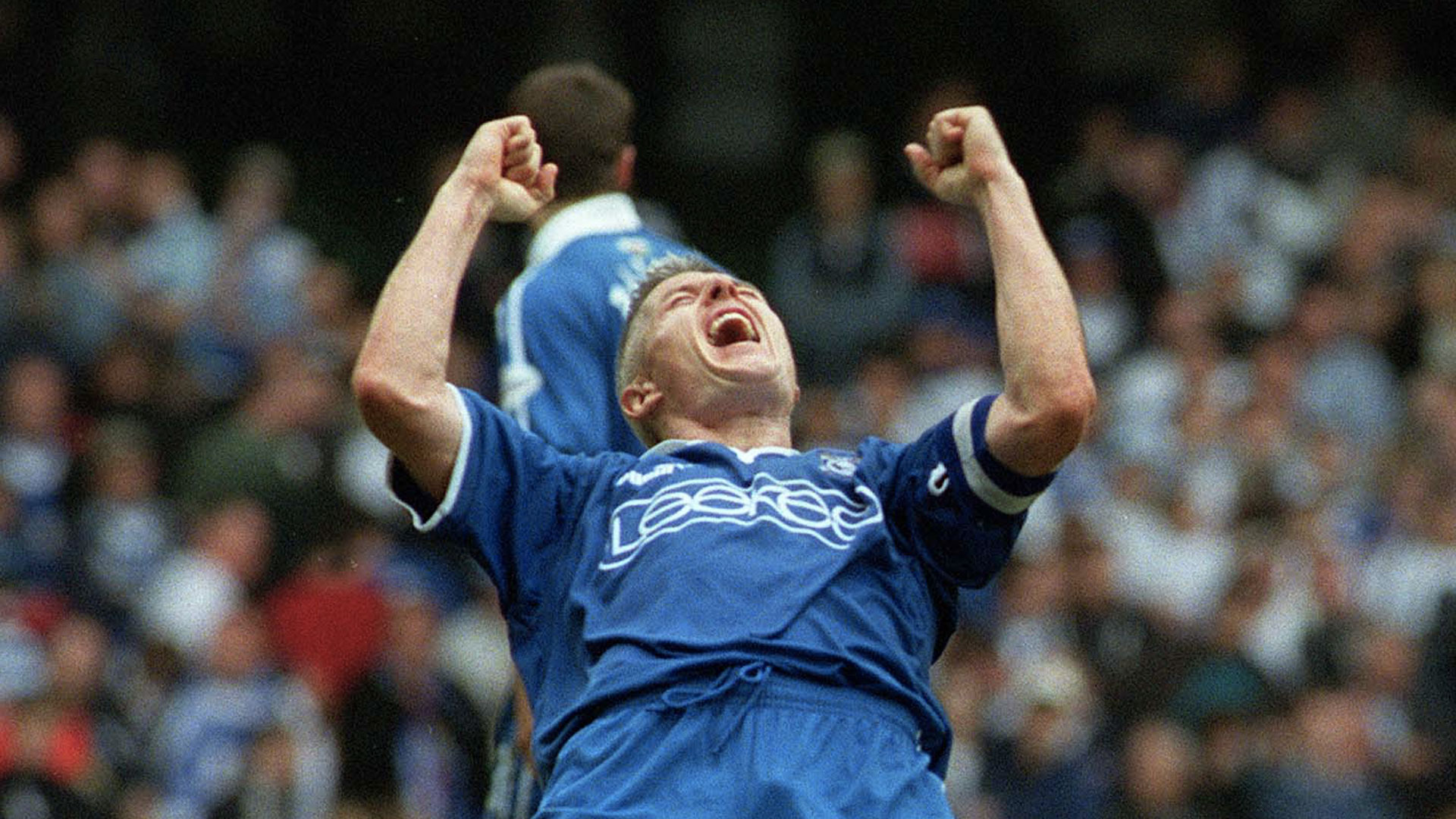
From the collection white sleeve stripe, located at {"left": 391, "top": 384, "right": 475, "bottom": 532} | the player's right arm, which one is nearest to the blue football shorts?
white sleeve stripe, located at {"left": 391, "top": 384, "right": 475, "bottom": 532}

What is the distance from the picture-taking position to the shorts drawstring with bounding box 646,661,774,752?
13.7 feet

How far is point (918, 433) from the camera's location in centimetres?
1257

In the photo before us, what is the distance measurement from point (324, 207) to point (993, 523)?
11.9 m

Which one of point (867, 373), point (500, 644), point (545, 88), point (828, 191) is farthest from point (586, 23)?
point (545, 88)

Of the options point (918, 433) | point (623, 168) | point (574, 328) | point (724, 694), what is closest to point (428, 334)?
point (724, 694)

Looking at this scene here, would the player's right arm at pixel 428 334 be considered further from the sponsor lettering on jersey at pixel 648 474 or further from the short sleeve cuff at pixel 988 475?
the short sleeve cuff at pixel 988 475

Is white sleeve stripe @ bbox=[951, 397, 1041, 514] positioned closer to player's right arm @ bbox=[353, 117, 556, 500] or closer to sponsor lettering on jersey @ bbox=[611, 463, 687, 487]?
sponsor lettering on jersey @ bbox=[611, 463, 687, 487]

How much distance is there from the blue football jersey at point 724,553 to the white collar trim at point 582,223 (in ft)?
4.24

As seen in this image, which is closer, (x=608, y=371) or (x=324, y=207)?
(x=608, y=371)

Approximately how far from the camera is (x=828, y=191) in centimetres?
1345

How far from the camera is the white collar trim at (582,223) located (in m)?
5.85

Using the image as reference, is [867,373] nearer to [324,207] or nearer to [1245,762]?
[1245,762]

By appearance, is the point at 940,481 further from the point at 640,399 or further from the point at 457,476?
the point at 457,476

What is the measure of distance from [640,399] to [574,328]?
0.93 meters
